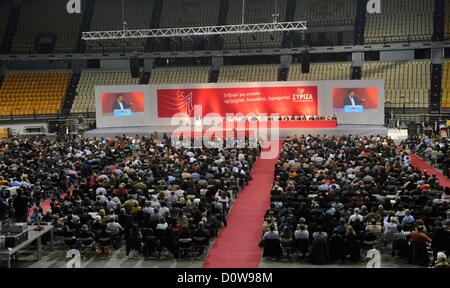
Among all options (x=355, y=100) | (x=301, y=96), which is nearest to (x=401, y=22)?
(x=355, y=100)

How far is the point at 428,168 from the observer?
24203mm

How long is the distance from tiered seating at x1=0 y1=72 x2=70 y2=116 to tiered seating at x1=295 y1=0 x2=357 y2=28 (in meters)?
20.6

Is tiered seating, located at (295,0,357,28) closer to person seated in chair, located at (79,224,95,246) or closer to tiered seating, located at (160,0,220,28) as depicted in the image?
tiered seating, located at (160,0,220,28)

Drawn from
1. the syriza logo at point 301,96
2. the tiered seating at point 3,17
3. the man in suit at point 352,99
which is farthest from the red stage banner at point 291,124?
the tiered seating at point 3,17

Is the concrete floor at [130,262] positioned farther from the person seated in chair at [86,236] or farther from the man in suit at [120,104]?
the man in suit at [120,104]

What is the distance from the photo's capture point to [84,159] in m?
23.7

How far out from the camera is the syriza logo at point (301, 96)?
35250 millimetres

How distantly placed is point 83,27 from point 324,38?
2094cm

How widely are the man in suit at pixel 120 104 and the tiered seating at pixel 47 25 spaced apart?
11303mm

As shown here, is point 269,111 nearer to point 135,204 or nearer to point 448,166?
point 448,166

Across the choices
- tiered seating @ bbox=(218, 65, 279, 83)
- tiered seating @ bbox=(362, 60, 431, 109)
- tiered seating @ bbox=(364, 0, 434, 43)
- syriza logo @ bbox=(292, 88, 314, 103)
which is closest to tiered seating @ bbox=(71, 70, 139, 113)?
tiered seating @ bbox=(218, 65, 279, 83)

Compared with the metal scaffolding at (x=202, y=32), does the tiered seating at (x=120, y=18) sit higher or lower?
higher

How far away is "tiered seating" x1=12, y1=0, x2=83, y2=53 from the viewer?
4528 centimetres

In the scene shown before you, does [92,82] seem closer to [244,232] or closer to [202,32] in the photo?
[202,32]
